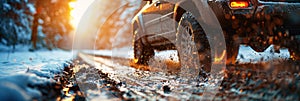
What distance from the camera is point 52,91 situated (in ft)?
9.96

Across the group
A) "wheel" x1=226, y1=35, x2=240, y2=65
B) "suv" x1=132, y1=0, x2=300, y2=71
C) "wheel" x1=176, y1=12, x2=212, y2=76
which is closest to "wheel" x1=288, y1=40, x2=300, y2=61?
"suv" x1=132, y1=0, x2=300, y2=71

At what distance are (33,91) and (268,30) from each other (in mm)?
3124

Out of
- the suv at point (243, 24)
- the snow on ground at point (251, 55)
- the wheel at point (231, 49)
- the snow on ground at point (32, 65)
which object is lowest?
the snow on ground at point (32, 65)

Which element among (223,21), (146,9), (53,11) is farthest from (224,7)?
(53,11)

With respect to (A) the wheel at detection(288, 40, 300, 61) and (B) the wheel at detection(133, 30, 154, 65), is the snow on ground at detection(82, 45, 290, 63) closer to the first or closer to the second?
(B) the wheel at detection(133, 30, 154, 65)

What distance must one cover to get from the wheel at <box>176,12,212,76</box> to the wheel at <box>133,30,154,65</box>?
289cm

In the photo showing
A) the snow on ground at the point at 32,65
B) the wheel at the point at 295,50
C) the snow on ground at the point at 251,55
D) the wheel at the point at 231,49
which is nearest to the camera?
the wheel at the point at 231,49

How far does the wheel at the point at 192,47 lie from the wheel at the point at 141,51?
9.48ft

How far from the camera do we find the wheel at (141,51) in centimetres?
834

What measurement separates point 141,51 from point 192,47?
3.47m

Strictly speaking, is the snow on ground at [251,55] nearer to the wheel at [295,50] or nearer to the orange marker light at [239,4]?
the wheel at [295,50]

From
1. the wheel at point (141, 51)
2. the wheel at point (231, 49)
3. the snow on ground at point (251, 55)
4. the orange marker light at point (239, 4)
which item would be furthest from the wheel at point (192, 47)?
the wheel at point (141, 51)

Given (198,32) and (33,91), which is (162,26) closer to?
(198,32)

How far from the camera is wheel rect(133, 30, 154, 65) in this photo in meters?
8.34
